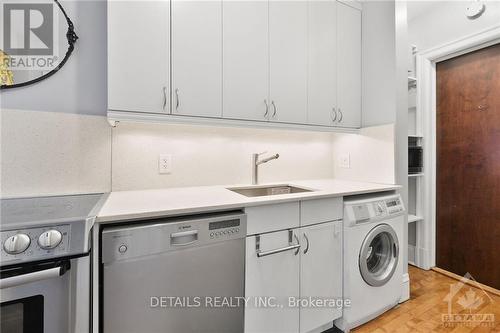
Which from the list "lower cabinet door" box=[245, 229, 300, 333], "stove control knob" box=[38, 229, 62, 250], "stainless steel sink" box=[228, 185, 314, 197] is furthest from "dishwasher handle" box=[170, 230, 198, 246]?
"stainless steel sink" box=[228, 185, 314, 197]

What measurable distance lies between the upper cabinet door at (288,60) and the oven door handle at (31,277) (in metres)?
1.41

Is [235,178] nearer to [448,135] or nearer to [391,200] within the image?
[391,200]

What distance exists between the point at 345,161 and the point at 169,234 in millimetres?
1842

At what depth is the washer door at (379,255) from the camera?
160 centimetres

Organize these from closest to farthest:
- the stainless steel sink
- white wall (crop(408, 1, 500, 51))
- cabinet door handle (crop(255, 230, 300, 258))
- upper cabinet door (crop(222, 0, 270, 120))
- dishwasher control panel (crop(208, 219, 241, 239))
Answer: dishwasher control panel (crop(208, 219, 241, 239))
cabinet door handle (crop(255, 230, 300, 258))
upper cabinet door (crop(222, 0, 270, 120))
the stainless steel sink
white wall (crop(408, 1, 500, 51))

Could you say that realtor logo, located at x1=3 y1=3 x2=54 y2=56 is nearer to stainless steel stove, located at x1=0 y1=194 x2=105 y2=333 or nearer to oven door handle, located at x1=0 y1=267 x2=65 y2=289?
stainless steel stove, located at x1=0 y1=194 x2=105 y2=333

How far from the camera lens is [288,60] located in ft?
5.76

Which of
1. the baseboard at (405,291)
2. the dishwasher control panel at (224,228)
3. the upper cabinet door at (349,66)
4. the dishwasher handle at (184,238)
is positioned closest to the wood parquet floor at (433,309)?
the baseboard at (405,291)

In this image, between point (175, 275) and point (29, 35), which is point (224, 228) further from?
point (29, 35)

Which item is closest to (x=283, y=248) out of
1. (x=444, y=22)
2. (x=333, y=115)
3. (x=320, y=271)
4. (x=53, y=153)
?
(x=320, y=271)

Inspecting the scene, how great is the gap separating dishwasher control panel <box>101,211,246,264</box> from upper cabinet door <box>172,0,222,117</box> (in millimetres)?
690

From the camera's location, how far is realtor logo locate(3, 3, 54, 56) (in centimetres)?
129

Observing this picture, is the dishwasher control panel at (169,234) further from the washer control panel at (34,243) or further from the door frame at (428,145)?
the door frame at (428,145)

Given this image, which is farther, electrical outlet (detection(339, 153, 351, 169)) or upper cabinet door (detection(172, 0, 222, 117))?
electrical outlet (detection(339, 153, 351, 169))
